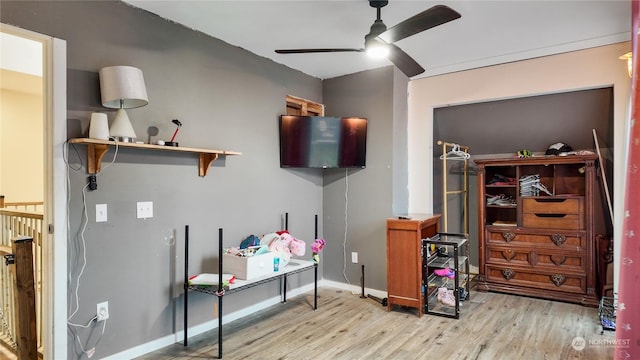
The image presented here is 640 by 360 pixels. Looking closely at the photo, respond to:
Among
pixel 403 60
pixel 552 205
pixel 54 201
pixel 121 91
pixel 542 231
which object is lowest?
pixel 542 231

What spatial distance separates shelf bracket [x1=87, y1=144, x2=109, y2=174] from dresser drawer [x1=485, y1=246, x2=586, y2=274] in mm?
3789

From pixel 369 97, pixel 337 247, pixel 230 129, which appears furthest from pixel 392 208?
pixel 230 129

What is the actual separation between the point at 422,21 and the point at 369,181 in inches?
80.6

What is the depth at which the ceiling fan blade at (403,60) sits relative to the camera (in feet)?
8.39

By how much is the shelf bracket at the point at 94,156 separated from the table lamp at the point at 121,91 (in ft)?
0.39

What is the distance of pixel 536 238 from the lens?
3.76 m

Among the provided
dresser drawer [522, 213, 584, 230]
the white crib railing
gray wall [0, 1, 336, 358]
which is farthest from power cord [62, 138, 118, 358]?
dresser drawer [522, 213, 584, 230]

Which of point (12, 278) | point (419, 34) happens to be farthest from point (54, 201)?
point (419, 34)

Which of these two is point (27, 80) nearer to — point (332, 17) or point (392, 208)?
point (332, 17)

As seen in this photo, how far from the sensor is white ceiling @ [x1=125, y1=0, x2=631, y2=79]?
2.57 m

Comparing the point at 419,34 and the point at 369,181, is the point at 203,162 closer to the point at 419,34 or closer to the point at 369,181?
the point at 369,181

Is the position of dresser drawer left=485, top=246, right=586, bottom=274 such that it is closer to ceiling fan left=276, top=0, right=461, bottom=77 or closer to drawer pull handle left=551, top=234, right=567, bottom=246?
drawer pull handle left=551, top=234, right=567, bottom=246

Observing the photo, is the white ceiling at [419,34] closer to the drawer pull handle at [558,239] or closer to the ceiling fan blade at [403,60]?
the ceiling fan blade at [403,60]

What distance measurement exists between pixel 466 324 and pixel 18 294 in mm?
3261
